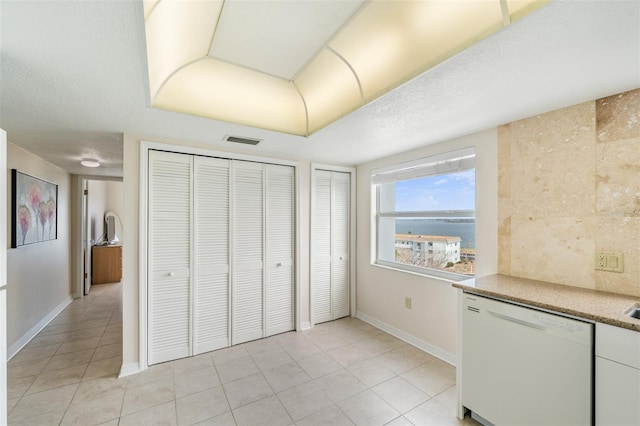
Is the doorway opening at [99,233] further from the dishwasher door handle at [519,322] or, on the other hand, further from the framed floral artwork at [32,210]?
the dishwasher door handle at [519,322]

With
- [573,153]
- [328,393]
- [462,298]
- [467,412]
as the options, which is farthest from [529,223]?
[328,393]

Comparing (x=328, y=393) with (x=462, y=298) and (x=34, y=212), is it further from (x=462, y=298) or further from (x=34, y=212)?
(x=34, y=212)

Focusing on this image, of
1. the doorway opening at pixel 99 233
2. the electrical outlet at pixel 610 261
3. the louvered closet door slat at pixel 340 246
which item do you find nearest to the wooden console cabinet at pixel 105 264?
the doorway opening at pixel 99 233

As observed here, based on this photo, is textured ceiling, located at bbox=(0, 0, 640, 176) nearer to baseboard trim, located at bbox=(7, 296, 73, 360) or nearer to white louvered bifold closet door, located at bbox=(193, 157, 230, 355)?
white louvered bifold closet door, located at bbox=(193, 157, 230, 355)

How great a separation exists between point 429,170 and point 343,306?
2199 mm

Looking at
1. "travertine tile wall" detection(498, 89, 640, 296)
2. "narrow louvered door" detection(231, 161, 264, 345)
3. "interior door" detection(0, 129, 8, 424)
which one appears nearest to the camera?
"interior door" detection(0, 129, 8, 424)

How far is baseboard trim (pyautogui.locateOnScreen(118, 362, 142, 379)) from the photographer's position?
2.47 metres

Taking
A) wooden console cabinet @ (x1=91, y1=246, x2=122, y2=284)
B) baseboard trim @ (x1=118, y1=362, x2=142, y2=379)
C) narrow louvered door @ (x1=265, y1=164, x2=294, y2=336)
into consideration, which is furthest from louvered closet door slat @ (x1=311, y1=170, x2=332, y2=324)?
wooden console cabinet @ (x1=91, y1=246, x2=122, y2=284)

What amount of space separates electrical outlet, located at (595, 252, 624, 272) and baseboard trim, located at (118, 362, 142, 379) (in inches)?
148

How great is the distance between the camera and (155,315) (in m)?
2.65

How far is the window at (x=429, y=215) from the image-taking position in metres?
2.69

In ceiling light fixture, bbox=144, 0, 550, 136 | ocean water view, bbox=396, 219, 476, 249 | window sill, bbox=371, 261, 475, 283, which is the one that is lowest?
window sill, bbox=371, 261, 475, 283

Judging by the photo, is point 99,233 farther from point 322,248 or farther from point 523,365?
point 523,365

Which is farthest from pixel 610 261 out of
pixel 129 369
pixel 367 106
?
pixel 129 369
